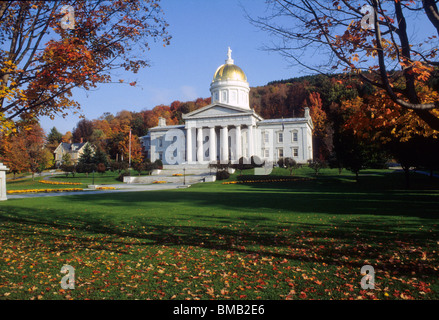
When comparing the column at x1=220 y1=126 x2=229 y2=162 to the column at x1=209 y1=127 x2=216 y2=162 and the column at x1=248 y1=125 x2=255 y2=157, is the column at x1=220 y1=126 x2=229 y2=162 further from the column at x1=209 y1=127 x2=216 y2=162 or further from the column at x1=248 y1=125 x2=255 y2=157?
the column at x1=248 y1=125 x2=255 y2=157

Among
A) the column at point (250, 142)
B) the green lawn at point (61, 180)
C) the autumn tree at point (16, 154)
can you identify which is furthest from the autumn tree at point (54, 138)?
the column at point (250, 142)

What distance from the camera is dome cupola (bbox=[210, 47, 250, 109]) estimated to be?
62750 millimetres

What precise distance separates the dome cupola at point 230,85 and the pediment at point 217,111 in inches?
117

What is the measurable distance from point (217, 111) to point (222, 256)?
54355 millimetres

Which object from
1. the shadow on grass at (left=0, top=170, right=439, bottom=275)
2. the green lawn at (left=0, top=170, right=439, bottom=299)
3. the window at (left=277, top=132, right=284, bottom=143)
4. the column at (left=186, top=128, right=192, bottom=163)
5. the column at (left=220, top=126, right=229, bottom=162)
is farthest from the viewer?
the window at (left=277, top=132, right=284, bottom=143)

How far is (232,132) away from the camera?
2415 inches

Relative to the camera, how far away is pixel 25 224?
438 inches

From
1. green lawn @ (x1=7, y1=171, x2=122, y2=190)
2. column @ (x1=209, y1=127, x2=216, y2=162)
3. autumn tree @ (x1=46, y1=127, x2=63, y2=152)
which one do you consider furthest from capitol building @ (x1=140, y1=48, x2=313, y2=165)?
autumn tree @ (x1=46, y1=127, x2=63, y2=152)

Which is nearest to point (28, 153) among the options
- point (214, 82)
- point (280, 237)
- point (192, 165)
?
point (192, 165)

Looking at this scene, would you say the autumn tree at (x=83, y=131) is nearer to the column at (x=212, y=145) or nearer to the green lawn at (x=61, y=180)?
the green lawn at (x=61, y=180)

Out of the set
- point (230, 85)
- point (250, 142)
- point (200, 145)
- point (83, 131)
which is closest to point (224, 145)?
point (200, 145)
